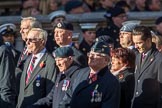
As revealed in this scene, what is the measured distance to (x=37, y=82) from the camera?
31.5ft

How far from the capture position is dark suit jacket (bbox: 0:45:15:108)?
30.9ft

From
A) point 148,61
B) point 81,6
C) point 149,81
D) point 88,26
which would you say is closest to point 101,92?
point 149,81

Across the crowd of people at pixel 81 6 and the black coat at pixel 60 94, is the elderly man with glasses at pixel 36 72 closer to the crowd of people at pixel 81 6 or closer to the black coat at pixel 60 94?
the black coat at pixel 60 94

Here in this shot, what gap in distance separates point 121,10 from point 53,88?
3.48m

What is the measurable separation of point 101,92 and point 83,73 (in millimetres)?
500

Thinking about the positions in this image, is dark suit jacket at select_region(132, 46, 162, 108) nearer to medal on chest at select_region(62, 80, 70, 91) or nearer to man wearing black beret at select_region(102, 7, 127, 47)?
medal on chest at select_region(62, 80, 70, 91)

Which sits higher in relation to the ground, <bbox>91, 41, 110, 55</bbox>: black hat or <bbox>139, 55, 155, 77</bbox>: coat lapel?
<bbox>91, 41, 110, 55</bbox>: black hat

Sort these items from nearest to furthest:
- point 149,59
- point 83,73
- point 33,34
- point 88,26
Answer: point 83,73 < point 149,59 < point 33,34 < point 88,26

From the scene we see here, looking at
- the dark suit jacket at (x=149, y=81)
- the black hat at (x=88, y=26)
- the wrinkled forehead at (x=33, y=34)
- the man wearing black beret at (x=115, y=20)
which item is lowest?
the dark suit jacket at (x=149, y=81)

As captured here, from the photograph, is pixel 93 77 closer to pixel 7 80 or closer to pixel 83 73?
pixel 83 73

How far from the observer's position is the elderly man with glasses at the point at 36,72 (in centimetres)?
953

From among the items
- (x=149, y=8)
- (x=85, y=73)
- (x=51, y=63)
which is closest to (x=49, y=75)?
(x=51, y=63)

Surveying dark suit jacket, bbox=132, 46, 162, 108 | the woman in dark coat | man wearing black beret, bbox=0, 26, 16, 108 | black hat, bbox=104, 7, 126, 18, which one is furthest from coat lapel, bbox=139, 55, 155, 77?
black hat, bbox=104, 7, 126, 18

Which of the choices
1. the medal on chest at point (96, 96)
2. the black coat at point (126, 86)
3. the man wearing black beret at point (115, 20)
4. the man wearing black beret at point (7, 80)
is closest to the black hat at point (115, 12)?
the man wearing black beret at point (115, 20)
